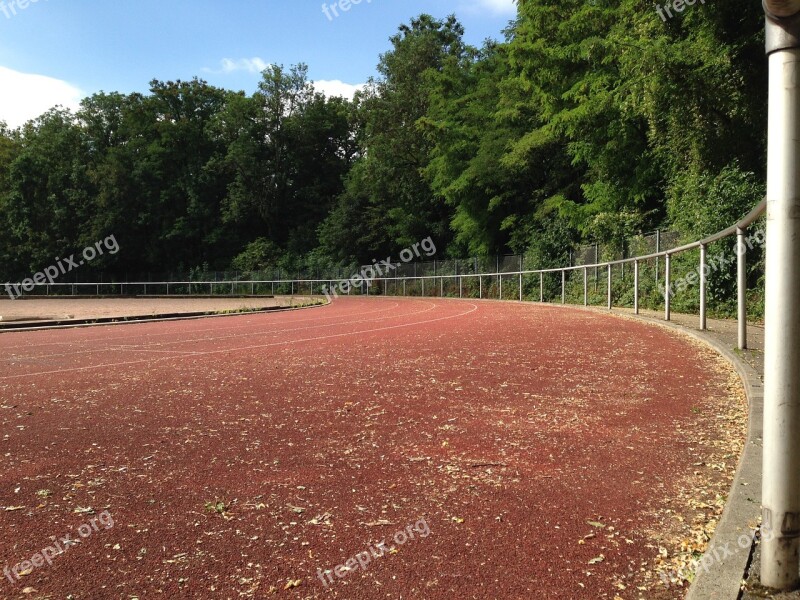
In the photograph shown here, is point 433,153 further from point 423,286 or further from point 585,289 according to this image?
point 585,289

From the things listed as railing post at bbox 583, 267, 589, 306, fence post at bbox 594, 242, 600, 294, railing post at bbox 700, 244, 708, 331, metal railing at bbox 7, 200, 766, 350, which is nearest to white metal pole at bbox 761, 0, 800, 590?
metal railing at bbox 7, 200, 766, 350

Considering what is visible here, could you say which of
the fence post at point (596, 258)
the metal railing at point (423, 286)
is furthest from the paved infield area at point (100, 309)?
the fence post at point (596, 258)

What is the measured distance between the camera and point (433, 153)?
142ft

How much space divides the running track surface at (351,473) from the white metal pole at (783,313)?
1.53 ft

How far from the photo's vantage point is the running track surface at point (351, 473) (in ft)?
8.75

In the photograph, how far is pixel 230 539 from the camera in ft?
9.80

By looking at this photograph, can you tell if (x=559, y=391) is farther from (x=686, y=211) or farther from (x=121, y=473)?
(x=686, y=211)

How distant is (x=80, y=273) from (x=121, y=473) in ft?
223

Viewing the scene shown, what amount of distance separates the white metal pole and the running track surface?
1.53ft

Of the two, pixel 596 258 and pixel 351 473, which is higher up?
pixel 596 258

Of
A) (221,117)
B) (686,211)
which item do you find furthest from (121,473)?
(221,117)

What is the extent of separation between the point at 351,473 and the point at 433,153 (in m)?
41.1

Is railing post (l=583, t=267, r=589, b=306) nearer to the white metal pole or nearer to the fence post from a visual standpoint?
the fence post

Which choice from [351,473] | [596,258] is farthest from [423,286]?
[351,473]
